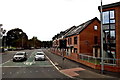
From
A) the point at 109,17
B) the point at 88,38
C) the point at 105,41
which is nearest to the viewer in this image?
the point at 109,17

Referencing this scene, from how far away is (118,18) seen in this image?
16.9 m

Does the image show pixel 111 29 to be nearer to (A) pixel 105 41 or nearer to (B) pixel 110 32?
(B) pixel 110 32

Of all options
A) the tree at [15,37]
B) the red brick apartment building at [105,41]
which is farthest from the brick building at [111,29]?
the tree at [15,37]

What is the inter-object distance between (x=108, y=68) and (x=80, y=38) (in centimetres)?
1422

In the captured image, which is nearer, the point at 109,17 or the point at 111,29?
the point at 109,17

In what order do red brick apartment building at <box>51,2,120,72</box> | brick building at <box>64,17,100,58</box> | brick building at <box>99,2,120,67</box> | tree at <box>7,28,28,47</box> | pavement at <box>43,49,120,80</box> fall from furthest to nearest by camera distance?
tree at <box>7,28,28,47</box>
brick building at <box>64,17,100,58</box>
brick building at <box>99,2,120,67</box>
red brick apartment building at <box>51,2,120,72</box>
pavement at <box>43,49,120,80</box>

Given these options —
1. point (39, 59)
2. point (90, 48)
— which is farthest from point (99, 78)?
point (90, 48)

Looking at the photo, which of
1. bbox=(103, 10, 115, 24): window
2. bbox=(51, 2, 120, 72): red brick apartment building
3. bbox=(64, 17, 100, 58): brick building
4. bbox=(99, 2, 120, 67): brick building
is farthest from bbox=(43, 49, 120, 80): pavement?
bbox=(64, 17, 100, 58): brick building

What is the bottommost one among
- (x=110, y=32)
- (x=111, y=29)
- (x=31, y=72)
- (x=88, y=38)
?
(x=31, y=72)

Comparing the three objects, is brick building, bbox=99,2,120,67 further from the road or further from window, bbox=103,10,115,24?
the road

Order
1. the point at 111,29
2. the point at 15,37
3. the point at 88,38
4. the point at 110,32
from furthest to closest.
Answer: the point at 15,37 < the point at 88,38 < the point at 110,32 < the point at 111,29

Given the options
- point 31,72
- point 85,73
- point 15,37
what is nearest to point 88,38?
point 85,73

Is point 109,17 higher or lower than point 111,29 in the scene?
higher

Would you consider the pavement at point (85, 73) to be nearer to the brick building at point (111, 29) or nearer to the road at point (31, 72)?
the road at point (31, 72)
